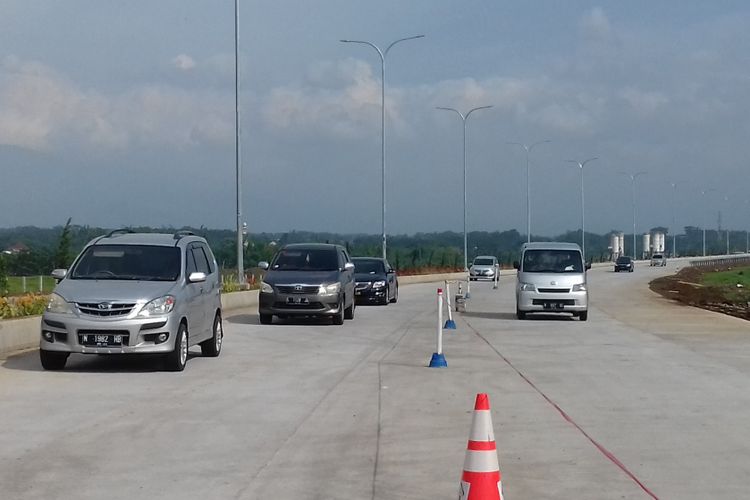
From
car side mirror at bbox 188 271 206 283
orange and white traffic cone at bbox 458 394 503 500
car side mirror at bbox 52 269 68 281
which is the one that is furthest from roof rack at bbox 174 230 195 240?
orange and white traffic cone at bbox 458 394 503 500

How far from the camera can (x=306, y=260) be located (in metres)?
27.4

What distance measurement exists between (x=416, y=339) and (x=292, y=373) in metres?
6.67

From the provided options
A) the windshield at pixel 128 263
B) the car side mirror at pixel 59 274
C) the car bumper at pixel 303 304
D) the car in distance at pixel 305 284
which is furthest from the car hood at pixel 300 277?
the car side mirror at pixel 59 274

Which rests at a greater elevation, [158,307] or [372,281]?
[158,307]

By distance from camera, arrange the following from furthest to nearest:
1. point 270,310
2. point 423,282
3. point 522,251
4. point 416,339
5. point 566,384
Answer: point 423,282 → point 522,251 → point 270,310 → point 416,339 → point 566,384

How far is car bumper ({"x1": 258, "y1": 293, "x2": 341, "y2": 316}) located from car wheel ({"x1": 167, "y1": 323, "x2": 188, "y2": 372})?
9.53 m

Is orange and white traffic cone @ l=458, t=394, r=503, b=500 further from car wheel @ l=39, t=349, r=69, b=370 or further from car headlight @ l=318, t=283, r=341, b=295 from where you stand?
car headlight @ l=318, t=283, r=341, b=295

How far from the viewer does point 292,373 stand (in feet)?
53.9

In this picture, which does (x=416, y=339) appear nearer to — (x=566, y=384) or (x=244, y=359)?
(x=244, y=359)

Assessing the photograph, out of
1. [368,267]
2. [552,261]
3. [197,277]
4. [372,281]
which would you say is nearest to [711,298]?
[368,267]

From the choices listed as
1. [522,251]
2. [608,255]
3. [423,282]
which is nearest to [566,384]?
[522,251]

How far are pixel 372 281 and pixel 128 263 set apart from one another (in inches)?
776

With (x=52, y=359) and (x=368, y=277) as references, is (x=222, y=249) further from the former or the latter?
(x=52, y=359)

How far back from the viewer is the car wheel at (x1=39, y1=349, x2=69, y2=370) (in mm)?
16125
